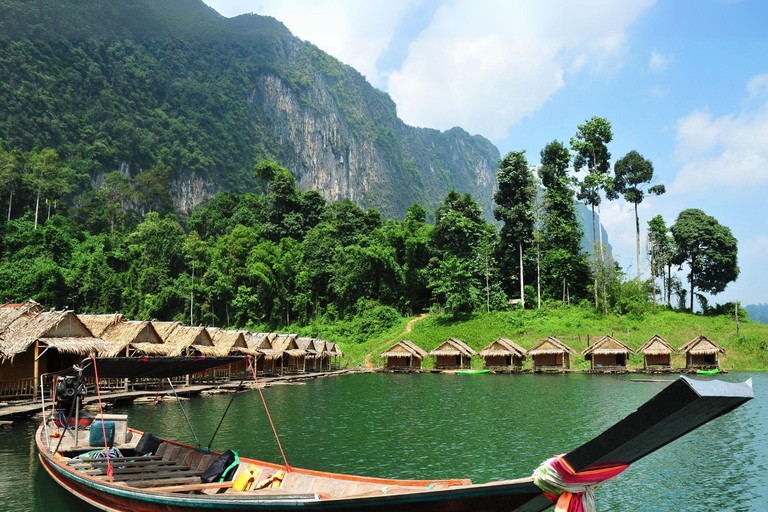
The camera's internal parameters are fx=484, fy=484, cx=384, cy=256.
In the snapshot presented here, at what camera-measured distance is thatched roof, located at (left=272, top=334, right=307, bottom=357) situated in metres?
34.5

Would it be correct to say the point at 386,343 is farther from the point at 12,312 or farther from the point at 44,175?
the point at 44,175

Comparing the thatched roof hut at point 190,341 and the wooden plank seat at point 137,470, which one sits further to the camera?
the thatched roof hut at point 190,341

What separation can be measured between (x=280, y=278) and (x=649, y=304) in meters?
36.3

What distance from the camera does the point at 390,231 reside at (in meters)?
54.8

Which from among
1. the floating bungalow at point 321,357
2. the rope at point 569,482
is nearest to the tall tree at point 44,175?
the floating bungalow at point 321,357

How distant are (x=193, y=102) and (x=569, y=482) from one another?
105 m

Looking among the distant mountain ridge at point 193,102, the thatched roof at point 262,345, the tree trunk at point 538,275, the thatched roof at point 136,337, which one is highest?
the distant mountain ridge at point 193,102

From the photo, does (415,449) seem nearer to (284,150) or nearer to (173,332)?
(173,332)

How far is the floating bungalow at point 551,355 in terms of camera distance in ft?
120

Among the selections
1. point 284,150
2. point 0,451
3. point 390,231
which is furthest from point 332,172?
point 0,451

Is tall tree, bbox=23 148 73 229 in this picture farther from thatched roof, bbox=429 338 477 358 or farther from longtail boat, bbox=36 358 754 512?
longtail boat, bbox=36 358 754 512

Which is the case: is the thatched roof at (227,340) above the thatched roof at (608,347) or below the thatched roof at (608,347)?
above

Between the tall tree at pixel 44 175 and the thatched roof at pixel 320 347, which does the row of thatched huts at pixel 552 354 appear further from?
the tall tree at pixel 44 175

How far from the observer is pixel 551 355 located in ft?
125
